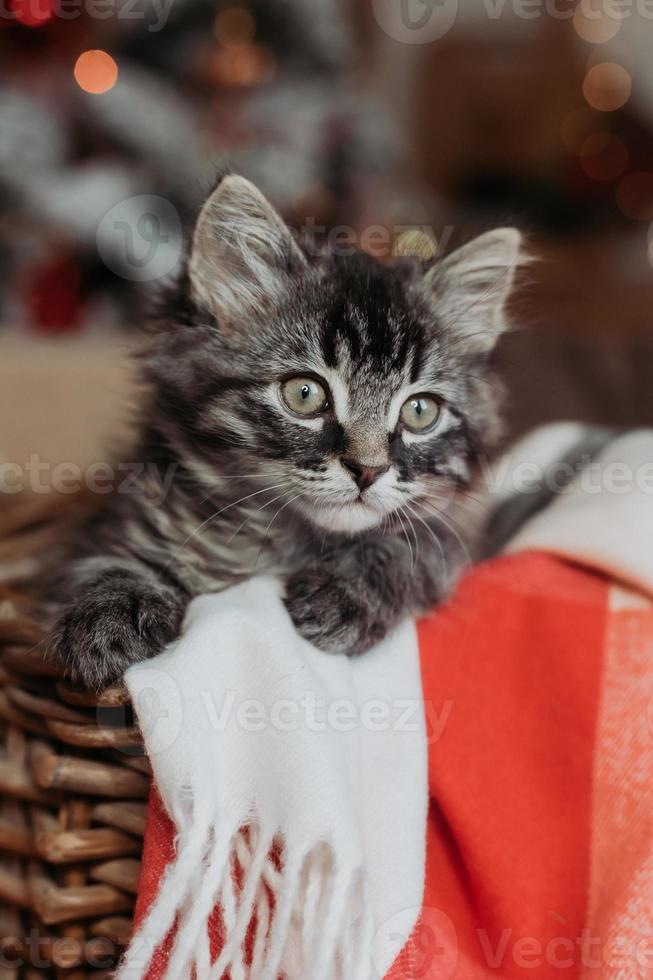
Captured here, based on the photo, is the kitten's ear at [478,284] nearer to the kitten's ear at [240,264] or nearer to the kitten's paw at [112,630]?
the kitten's ear at [240,264]

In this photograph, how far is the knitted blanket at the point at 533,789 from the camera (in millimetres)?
880

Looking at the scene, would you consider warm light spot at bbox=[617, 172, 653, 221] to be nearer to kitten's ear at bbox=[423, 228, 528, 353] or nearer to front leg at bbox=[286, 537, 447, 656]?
kitten's ear at bbox=[423, 228, 528, 353]

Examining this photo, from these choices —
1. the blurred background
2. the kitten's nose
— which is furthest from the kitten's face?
the blurred background

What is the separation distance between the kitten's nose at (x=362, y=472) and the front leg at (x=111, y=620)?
0.89 feet

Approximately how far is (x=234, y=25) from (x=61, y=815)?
91.7 inches

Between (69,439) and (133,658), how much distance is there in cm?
176

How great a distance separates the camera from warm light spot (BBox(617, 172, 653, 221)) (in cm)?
383

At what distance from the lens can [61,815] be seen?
38.0 inches

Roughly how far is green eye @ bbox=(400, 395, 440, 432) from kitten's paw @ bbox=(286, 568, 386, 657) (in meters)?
0.23

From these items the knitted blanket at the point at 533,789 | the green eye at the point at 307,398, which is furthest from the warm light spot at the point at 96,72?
the knitted blanket at the point at 533,789

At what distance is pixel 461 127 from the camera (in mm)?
4113

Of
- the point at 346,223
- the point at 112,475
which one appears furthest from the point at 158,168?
the point at 112,475

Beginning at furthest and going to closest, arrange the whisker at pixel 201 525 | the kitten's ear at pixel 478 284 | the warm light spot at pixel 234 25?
the warm light spot at pixel 234 25
the kitten's ear at pixel 478 284
the whisker at pixel 201 525

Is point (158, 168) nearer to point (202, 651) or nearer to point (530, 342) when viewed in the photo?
point (530, 342)
